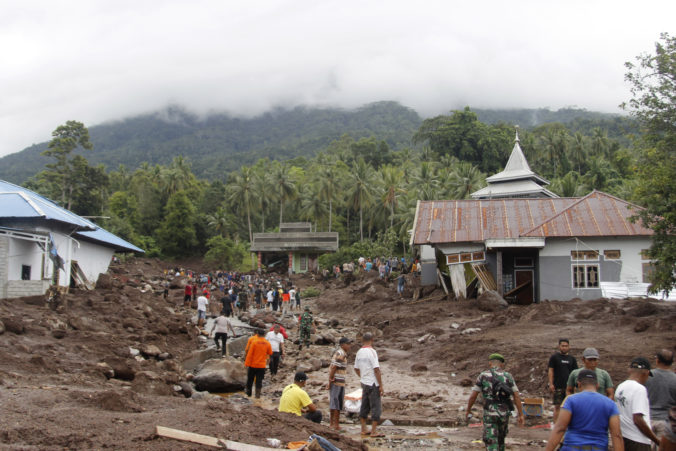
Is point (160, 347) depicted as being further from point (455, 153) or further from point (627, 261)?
point (455, 153)

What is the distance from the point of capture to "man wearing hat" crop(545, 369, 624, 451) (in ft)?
17.7

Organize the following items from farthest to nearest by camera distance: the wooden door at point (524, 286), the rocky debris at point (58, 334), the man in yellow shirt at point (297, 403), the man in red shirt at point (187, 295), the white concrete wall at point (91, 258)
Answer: the man in red shirt at point (187, 295), the wooden door at point (524, 286), the white concrete wall at point (91, 258), the rocky debris at point (58, 334), the man in yellow shirt at point (297, 403)

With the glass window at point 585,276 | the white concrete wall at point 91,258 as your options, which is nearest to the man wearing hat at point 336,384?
the glass window at point 585,276

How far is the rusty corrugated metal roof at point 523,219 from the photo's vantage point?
2558 cm

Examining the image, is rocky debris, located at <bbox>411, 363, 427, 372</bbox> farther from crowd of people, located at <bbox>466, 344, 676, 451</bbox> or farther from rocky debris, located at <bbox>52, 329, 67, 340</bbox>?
rocky debris, located at <bbox>52, 329, 67, 340</bbox>

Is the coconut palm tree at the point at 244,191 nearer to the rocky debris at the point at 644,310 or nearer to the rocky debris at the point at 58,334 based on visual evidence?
the rocky debris at the point at 58,334

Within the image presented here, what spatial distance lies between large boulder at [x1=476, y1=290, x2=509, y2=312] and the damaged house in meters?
1.30

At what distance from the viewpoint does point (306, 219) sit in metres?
74.8

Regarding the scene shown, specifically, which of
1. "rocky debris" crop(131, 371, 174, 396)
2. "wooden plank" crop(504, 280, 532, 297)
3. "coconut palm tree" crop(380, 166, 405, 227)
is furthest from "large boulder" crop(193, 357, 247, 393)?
"coconut palm tree" crop(380, 166, 405, 227)

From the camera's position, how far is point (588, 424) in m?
5.43

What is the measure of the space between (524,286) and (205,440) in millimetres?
22742

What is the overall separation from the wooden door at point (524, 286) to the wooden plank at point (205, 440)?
22.2m

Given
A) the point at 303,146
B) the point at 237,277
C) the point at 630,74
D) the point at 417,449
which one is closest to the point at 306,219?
the point at 237,277

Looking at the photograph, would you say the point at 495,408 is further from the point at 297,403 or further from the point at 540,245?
the point at 540,245
